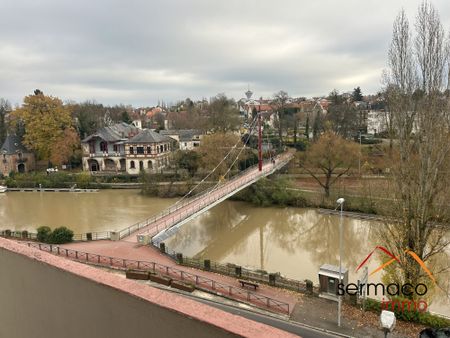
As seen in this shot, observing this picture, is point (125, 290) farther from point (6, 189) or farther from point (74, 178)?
point (6, 189)

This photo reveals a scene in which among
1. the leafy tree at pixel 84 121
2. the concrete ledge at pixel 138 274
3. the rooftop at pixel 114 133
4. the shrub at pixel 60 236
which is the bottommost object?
the concrete ledge at pixel 138 274

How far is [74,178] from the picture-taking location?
131ft

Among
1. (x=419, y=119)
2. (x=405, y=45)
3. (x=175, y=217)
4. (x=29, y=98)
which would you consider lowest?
(x=175, y=217)

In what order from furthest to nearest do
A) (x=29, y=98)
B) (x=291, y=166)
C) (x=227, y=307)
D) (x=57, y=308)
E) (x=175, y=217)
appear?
(x=29, y=98), (x=291, y=166), (x=175, y=217), (x=227, y=307), (x=57, y=308)

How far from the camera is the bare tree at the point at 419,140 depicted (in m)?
10.2

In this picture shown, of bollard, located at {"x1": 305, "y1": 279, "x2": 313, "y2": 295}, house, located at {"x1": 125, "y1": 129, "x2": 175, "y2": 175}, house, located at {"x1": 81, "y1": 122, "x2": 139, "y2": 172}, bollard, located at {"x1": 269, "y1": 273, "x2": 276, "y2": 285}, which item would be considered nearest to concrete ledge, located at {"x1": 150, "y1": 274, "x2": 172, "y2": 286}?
bollard, located at {"x1": 269, "y1": 273, "x2": 276, "y2": 285}

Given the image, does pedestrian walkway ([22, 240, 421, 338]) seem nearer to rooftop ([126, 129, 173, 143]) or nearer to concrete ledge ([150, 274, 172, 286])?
concrete ledge ([150, 274, 172, 286])

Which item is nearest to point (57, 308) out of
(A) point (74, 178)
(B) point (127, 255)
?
(B) point (127, 255)

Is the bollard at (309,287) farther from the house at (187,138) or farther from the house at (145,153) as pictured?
the house at (187,138)

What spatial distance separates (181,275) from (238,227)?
11126 millimetres

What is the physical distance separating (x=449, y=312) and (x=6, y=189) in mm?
43911

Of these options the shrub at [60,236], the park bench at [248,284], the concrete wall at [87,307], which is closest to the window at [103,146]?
the shrub at [60,236]

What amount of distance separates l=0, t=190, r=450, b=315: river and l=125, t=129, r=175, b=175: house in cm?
656

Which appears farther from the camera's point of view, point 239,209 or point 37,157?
point 37,157
